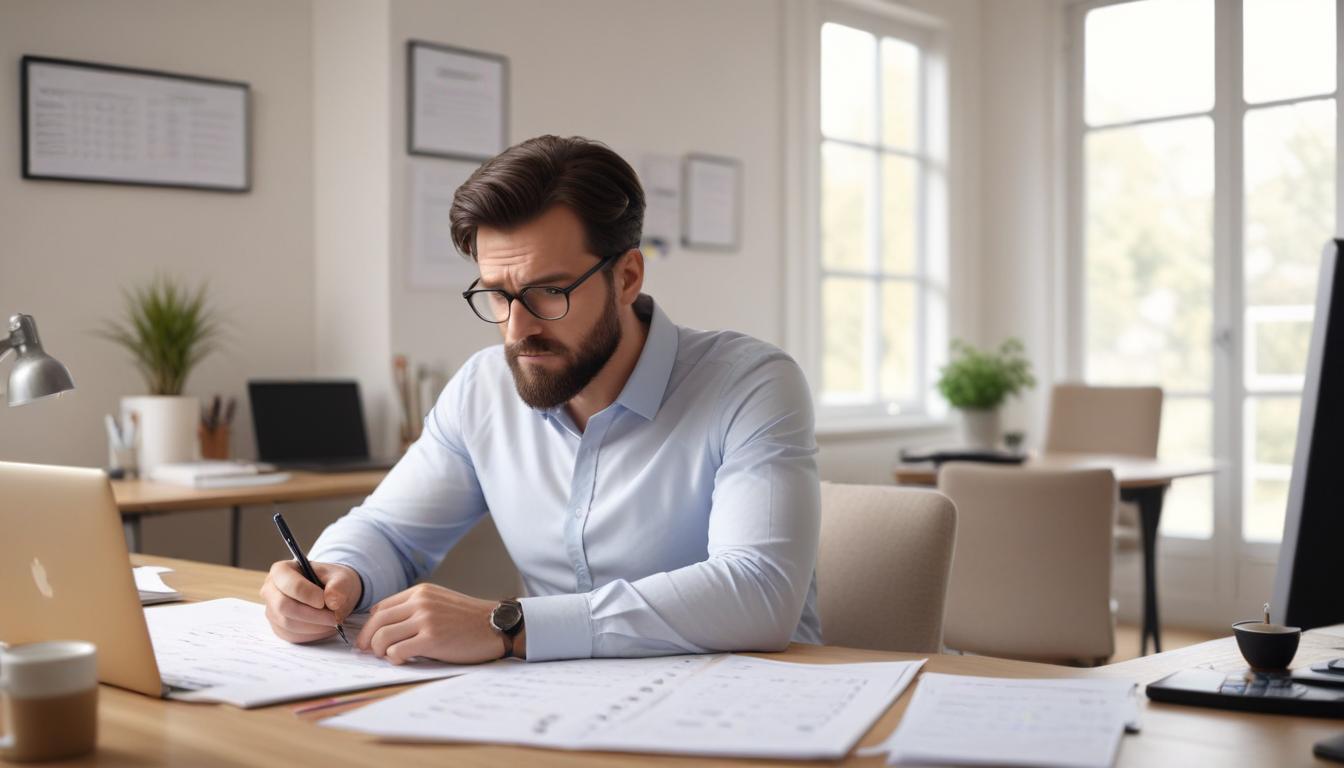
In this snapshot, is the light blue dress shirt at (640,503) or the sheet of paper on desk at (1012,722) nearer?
the sheet of paper on desk at (1012,722)

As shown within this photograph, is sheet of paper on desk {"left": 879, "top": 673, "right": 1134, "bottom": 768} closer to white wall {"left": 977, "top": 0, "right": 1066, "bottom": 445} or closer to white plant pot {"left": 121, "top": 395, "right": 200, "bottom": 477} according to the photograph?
white plant pot {"left": 121, "top": 395, "right": 200, "bottom": 477}

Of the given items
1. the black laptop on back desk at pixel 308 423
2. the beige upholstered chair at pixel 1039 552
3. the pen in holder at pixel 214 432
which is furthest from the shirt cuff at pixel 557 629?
the pen in holder at pixel 214 432

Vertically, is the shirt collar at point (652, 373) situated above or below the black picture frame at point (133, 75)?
below

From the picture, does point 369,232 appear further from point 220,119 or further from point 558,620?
point 558,620

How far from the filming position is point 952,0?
5637 millimetres

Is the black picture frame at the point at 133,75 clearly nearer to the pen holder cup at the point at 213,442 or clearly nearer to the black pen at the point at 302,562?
the pen holder cup at the point at 213,442

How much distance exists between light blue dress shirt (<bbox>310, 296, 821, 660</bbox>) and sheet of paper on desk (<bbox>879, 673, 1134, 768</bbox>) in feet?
0.93

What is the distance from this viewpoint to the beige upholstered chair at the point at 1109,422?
15.2 ft

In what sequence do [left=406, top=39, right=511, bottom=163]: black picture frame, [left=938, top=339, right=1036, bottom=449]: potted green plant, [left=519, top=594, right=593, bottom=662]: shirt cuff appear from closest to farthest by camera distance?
1. [left=519, top=594, right=593, bottom=662]: shirt cuff
2. [left=406, top=39, right=511, bottom=163]: black picture frame
3. [left=938, top=339, right=1036, bottom=449]: potted green plant

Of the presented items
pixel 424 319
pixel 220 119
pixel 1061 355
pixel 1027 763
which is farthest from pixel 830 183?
pixel 1027 763

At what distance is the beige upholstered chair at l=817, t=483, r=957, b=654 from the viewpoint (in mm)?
1823

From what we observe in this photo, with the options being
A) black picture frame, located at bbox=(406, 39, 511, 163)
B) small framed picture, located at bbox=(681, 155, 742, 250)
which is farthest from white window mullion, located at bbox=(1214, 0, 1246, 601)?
black picture frame, located at bbox=(406, 39, 511, 163)

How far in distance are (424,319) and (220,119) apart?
788 mm

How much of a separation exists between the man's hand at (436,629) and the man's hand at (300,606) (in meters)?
0.11
